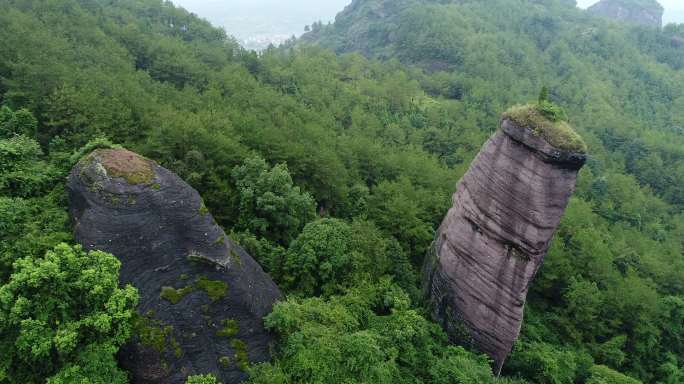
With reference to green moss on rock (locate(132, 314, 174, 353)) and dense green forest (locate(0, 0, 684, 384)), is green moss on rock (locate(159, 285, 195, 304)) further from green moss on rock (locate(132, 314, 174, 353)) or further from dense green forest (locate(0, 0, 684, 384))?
dense green forest (locate(0, 0, 684, 384))

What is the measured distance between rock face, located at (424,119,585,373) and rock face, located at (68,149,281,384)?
12.9 meters

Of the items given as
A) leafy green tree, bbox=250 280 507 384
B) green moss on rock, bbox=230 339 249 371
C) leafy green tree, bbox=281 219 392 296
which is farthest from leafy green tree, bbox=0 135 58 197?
leafy green tree, bbox=250 280 507 384

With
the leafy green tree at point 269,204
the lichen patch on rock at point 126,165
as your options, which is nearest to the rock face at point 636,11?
the leafy green tree at point 269,204

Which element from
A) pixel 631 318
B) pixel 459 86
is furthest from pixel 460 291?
pixel 459 86

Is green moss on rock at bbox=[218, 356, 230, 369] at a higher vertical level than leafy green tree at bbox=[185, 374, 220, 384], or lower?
lower

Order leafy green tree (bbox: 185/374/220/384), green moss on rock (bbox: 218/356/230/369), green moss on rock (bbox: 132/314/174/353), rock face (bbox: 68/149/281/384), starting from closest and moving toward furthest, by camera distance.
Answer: leafy green tree (bbox: 185/374/220/384) < green moss on rock (bbox: 132/314/174/353) < rock face (bbox: 68/149/281/384) < green moss on rock (bbox: 218/356/230/369)

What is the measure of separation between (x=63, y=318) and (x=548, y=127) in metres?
22.8


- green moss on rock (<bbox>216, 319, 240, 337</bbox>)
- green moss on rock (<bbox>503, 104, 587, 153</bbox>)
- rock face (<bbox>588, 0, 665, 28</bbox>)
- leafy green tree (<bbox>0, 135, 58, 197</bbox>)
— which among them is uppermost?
rock face (<bbox>588, 0, 665, 28</bbox>)

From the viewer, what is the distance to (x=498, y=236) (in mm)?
24703

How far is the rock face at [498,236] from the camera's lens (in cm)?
2272

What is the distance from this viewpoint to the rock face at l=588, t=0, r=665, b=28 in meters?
180

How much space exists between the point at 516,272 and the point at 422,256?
868cm

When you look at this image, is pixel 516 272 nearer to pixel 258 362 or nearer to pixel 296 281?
pixel 296 281

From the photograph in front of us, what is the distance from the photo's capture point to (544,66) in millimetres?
107812
